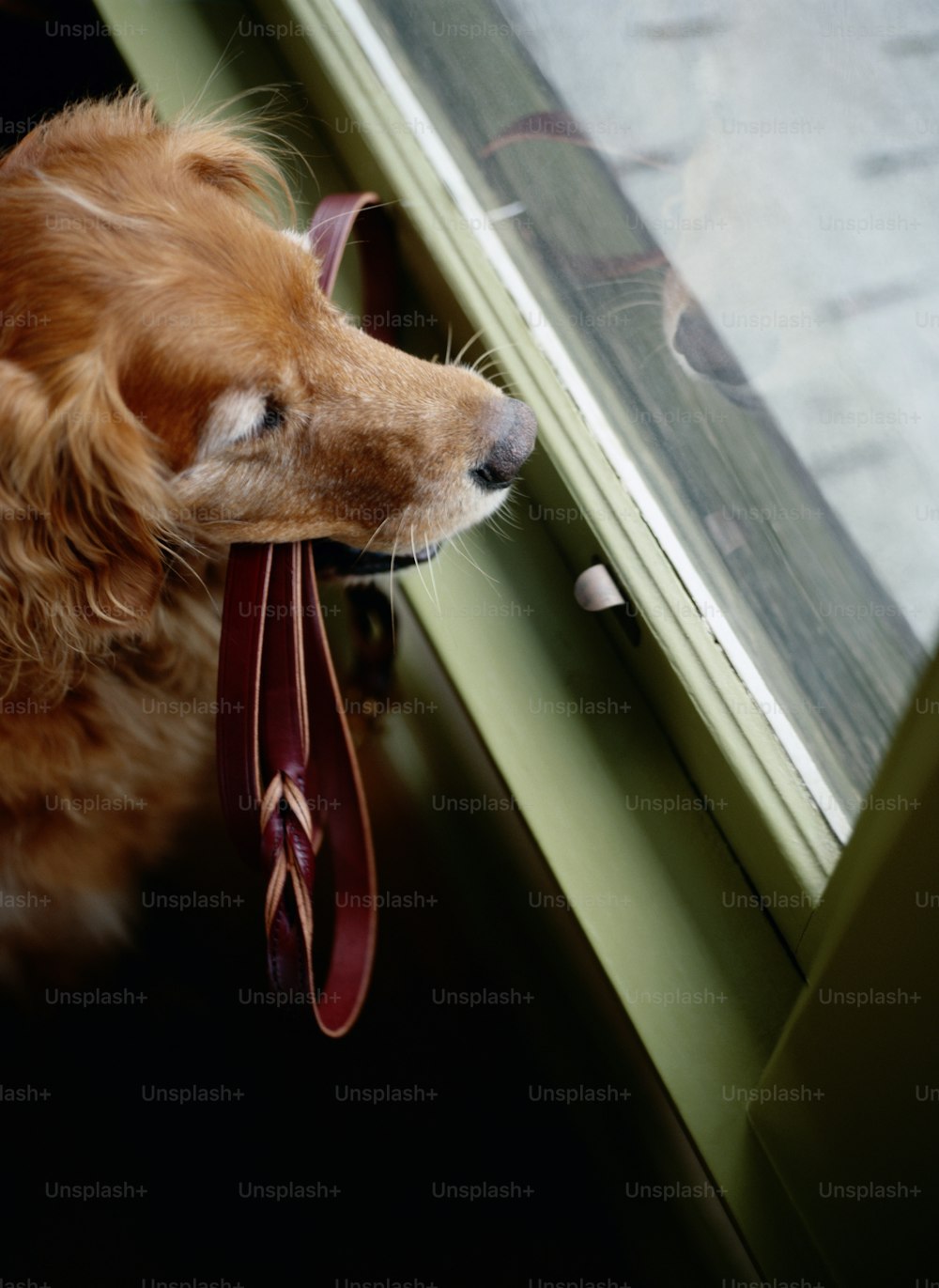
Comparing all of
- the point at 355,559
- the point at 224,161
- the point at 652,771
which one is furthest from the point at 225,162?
the point at 652,771

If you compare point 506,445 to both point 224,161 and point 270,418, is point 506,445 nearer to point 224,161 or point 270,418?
point 270,418

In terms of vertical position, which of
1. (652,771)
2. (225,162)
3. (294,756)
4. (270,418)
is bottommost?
(652,771)

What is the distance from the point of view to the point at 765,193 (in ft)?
3.37

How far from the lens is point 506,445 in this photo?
0.99 meters

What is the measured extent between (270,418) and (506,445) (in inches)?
9.1

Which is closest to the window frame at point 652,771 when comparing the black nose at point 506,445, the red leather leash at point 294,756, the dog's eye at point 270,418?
the black nose at point 506,445

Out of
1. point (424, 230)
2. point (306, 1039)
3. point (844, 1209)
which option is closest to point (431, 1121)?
point (306, 1039)

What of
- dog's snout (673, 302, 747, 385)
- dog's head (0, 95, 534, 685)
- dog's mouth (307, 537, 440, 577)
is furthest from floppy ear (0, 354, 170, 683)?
dog's snout (673, 302, 747, 385)

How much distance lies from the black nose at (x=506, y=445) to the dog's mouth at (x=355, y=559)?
0.29 ft

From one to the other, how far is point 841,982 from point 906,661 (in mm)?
354

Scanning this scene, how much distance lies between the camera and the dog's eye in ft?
2.96

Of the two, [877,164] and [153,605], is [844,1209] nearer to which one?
[153,605]

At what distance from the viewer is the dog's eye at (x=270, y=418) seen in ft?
2.96

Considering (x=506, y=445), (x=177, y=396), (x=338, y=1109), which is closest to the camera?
(x=177, y=396)
